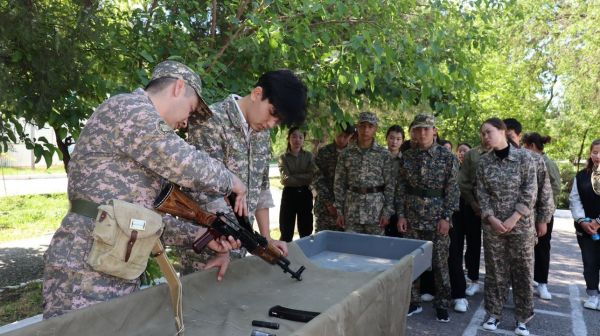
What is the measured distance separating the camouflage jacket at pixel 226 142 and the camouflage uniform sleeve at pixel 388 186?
233 cm

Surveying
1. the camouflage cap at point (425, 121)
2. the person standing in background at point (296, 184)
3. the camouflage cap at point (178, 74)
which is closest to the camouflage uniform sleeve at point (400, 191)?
the camouflage cap at point (425, 121)

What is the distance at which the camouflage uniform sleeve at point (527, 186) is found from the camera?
3822 mm

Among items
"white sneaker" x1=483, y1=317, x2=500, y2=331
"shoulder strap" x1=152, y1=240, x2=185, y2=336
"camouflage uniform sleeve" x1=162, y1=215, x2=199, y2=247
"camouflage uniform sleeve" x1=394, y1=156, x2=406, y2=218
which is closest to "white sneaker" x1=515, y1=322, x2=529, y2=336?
"white sneaker" x1=483, y1=317, x2=500, y2=331

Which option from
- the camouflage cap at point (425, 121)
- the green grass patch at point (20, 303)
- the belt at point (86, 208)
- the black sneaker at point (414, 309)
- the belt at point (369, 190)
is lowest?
the green grass patch at point (20, 303)

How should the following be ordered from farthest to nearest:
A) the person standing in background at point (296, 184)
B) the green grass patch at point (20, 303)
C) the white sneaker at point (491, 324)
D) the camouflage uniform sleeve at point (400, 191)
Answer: the person standing in background at point (296, 184) < the camouflage uniform sleeve at point (400, 191) < the green grass patch at point (20, 303) < the white sneaker at point (491, 324)

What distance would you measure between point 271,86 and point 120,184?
0.80 m

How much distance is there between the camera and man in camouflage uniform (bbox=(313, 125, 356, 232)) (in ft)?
18.2

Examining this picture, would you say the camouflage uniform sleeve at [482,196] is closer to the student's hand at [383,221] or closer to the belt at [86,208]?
the student's hand at [383,221]

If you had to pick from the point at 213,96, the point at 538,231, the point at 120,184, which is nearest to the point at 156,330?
the point at 120,184

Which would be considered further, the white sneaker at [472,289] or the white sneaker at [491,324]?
the white sneaker at [472,289]

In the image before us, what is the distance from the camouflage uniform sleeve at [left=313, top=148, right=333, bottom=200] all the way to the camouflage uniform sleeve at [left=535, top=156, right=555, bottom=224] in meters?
2.19

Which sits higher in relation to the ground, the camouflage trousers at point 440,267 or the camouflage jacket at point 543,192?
the camouflage jacket at point 543,192

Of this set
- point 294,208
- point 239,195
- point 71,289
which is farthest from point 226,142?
point 294,208

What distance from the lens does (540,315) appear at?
4480mm
